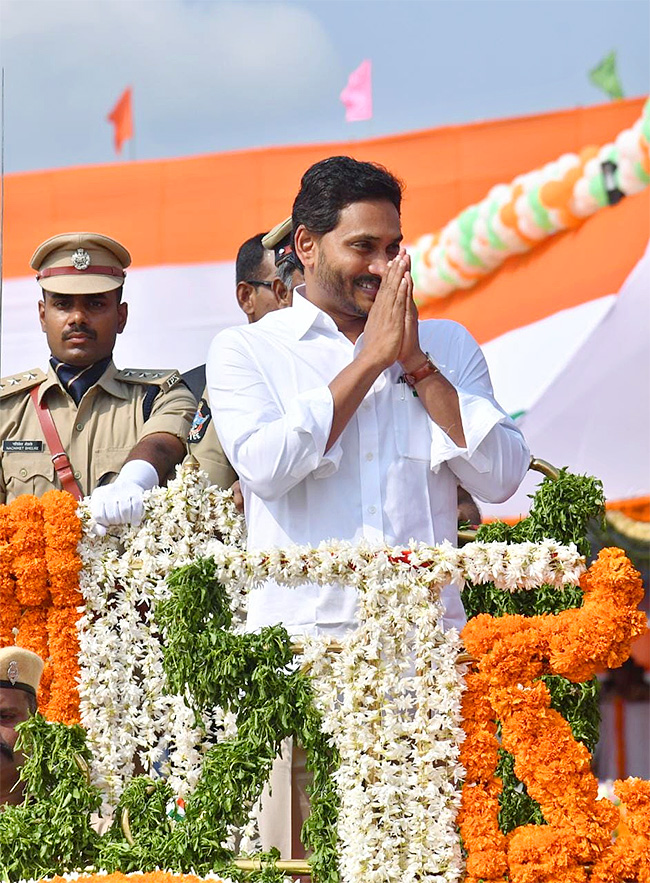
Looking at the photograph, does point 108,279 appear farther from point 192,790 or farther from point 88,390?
point 192,790

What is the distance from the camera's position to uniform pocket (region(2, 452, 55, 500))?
14.8ft

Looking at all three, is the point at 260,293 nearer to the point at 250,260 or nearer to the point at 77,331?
the point at 250,260

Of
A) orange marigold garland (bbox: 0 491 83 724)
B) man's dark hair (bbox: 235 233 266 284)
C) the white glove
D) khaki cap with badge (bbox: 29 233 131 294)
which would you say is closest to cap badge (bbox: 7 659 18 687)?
orange marigold garland (bbox: 0 491 83 724)

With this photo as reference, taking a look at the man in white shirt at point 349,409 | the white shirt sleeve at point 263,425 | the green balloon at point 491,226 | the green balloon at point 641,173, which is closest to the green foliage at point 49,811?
the man in white shirt at point 349,409

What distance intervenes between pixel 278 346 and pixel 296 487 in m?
0.41

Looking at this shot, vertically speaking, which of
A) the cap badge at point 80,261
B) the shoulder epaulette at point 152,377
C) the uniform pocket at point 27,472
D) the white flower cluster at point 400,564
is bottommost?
the white flower cluster at point 400,564

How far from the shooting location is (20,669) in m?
3.71

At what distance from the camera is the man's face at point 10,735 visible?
3.69 m

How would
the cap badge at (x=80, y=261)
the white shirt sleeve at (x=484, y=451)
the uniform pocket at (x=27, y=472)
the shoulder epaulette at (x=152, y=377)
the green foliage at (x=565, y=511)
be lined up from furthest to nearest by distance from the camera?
the cap badge at (x=80, y=261)
the shoulder epaulette at (x=152, y=377)
the uniform pocket at (x=27, y=472)
the green foliage at (x=565, y=511)
the white shirt sleeve at (x=484, y=451)

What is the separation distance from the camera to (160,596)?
379cm

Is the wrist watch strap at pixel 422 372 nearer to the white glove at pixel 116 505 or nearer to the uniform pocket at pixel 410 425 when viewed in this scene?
the uniform pocket at pixel 410 425

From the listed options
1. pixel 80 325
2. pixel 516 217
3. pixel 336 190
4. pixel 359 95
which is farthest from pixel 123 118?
pixel 336 190

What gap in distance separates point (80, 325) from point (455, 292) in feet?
10.1

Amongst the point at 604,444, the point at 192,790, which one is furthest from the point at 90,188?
the point at 192,790
